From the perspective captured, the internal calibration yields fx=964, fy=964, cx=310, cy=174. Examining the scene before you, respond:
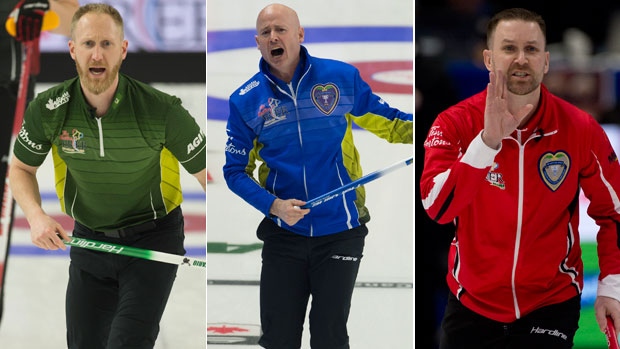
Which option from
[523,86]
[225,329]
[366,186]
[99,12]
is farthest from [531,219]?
[99,12]

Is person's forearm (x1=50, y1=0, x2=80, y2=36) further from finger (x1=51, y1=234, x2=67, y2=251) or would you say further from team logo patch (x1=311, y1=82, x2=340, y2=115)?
team logo patch (x1=311, y1=82, x2=340, y2=115)

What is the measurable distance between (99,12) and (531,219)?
88.8 inches

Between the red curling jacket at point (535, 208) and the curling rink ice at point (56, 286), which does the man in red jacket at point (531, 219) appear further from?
the curling rink ice at point (56, 286)

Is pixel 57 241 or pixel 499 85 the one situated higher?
pixel 499 85

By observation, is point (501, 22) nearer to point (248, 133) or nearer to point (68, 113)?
point (248, 133)

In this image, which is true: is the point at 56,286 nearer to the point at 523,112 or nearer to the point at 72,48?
the point at 72,48

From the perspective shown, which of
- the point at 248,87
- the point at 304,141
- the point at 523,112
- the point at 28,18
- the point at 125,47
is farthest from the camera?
the point at 28,18

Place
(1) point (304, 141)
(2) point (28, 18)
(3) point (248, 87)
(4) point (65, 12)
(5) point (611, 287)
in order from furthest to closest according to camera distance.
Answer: (2) point (28, 18) → (4) point (65, 12) → (3) point (248, 87) → (1) point (304, 141) → (5) point (611, 287)

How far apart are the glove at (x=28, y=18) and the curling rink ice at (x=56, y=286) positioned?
10.8 inches

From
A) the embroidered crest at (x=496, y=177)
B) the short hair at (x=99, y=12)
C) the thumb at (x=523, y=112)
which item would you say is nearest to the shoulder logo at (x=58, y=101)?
the short hair at (x=99, y=12)

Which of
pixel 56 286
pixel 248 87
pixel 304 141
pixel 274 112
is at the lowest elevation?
pixel 56 286

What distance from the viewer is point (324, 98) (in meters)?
4.17

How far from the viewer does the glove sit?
15.8 feet

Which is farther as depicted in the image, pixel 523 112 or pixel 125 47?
pixel 125 47
